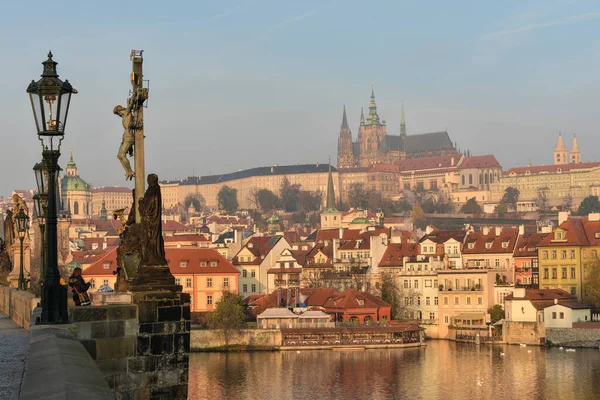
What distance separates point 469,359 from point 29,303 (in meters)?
53.3

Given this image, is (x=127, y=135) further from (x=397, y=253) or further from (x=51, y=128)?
(x=397, y=253)

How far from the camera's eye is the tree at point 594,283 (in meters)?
79.9

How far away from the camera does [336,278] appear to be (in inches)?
3883

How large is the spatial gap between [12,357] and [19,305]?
22.2 ft

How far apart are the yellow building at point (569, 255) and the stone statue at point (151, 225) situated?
71.9 metres

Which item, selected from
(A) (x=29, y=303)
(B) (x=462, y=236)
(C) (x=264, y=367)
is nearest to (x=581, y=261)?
(B) (x=462, y=236)

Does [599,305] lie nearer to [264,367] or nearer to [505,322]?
[505,322]

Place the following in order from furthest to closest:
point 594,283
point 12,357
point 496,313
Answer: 1. point 496,313
2. point 594,283
3. point 12,357

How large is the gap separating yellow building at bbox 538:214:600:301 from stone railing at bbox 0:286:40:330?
216ft

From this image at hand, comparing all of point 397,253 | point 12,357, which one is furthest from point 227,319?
point 12,357

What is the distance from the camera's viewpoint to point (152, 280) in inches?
631

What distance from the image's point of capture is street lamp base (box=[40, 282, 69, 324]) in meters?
13.1

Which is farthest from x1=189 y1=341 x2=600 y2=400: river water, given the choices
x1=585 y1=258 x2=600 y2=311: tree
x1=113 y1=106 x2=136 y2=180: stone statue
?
x1=113 y1=106 x2=136 y2=180: stone statue

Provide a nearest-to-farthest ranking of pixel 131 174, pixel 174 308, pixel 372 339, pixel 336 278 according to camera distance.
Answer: pixel 174 308 < pixel 131 174 < pixel 372 339 < pixel 336 278
